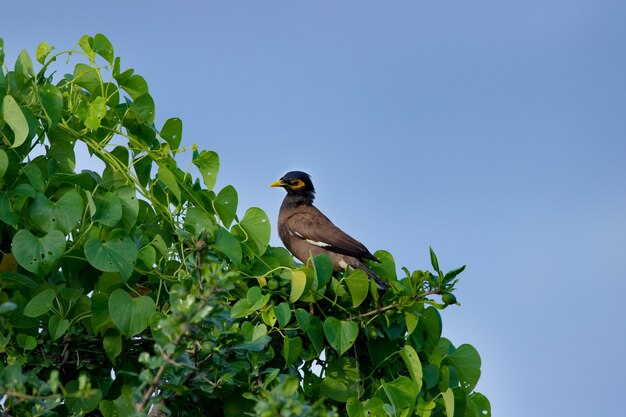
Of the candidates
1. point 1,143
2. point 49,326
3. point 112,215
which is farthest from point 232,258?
point 1,143

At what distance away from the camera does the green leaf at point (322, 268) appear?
11.5 ft

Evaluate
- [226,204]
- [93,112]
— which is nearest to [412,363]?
[226,204]

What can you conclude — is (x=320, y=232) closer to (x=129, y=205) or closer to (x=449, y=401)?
(x=449, y=401)

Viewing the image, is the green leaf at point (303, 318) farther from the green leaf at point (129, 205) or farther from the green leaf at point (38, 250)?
the green leaf at point (38, 250)

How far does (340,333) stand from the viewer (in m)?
3.49

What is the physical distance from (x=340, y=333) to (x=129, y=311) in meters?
0.82

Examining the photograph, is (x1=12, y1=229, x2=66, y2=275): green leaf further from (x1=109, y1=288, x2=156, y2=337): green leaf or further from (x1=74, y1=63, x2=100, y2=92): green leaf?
(x1=74, y1=63, x2=100, y2=92): green leaf

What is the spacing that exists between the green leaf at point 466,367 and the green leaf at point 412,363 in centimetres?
44

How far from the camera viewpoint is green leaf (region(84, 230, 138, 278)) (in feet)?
10.3

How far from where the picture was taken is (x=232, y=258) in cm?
343

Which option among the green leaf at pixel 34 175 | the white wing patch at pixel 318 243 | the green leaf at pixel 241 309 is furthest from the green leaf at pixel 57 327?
the white wing patch at pixel 318 243

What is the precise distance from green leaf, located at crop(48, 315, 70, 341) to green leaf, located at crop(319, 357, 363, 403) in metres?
1.03

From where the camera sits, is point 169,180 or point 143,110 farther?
point 143,110

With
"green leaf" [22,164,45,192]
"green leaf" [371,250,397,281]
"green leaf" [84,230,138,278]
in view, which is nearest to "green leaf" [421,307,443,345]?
"green leaf" [371,250,397,281]
